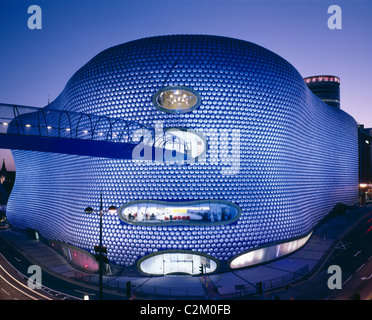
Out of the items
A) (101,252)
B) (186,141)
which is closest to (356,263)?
(186,141)

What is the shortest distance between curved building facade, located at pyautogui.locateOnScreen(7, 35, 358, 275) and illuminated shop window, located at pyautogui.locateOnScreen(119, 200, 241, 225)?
80 millimetres

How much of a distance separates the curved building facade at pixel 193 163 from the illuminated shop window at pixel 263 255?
0.09m

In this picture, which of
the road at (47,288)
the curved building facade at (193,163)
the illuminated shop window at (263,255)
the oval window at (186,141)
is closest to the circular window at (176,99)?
the curved building facade at (193,163)

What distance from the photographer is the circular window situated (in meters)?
20.5

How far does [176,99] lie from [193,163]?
18.4ft

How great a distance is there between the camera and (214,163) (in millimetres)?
20609

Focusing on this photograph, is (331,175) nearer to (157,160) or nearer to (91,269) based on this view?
(157,160)

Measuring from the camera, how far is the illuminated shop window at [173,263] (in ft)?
65.4

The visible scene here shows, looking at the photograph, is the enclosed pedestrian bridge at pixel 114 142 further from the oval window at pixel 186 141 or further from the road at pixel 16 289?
the road at pixel 16 289

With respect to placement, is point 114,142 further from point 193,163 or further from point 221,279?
point 221,279

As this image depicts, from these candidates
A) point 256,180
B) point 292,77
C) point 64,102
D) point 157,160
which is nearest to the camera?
point 157,160

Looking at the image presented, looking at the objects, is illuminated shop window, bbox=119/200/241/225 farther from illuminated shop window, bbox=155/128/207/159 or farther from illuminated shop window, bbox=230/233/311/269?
illuminated shop window, bbox=155/128/207/159
